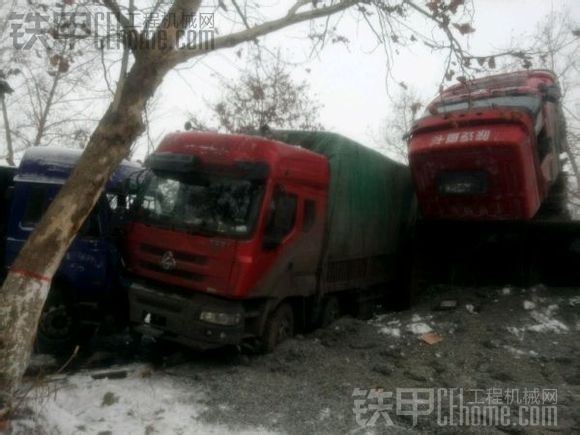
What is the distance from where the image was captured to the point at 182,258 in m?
6.24

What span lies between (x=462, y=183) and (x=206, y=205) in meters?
4.40

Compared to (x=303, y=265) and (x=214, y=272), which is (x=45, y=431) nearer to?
(x=214, y=272)

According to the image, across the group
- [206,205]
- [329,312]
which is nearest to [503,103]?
[329,312]

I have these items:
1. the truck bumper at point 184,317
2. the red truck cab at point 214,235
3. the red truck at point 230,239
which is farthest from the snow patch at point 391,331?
the truck bumper at point 184,317

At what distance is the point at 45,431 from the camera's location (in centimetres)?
434

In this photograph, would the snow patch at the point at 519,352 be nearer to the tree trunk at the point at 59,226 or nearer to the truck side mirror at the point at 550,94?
the truck side mirror at the point at 550,94

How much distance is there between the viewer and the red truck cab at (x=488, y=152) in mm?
7980

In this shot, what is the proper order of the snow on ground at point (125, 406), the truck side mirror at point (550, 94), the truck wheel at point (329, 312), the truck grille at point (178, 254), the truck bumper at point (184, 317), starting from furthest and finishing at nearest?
1. the truck side mirror at point (550, 94)
2. the truck wheel at point (329, 312)
3. the truck grille at point (178, 254)
4. the truck bumper at point (184, 317)
5. the snow on ground at point (125, 406)

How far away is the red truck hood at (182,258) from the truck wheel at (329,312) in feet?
8.60

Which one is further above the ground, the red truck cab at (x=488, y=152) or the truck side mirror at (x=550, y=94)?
the truck side mirror at (x=550, y=94)

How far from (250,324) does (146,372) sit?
1323 mm

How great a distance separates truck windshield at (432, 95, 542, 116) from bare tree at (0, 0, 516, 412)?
4.79m

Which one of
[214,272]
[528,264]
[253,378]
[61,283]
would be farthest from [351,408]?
[528,264]

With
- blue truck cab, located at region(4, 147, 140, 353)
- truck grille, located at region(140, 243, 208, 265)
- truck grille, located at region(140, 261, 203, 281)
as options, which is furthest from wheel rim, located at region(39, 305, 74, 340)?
truck grille, located at region(140, 243, 208, 265)
